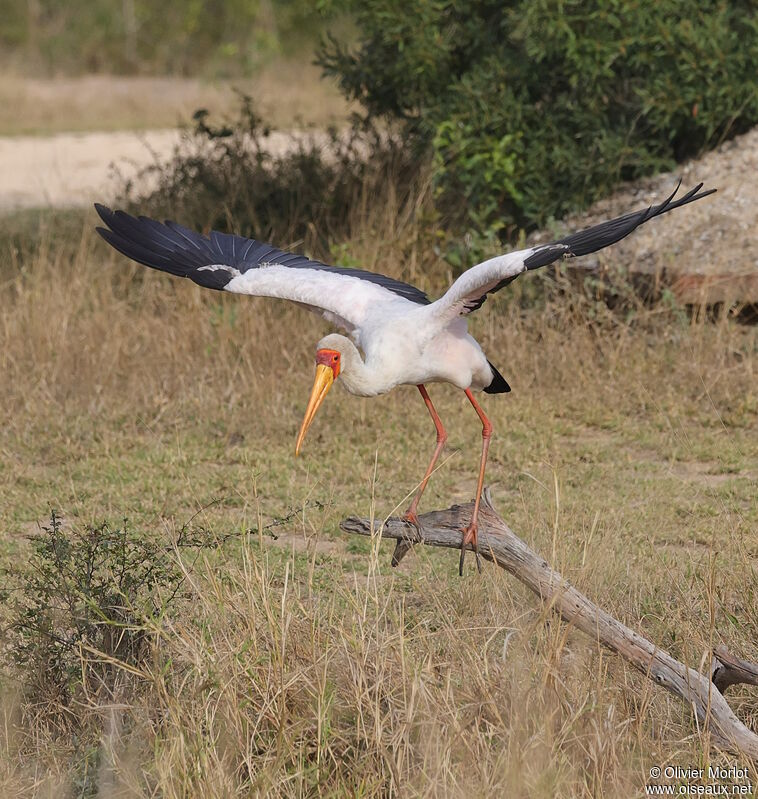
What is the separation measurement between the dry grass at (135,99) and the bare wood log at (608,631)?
13714 mm

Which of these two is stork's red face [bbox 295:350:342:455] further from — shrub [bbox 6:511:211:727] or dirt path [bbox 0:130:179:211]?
dirt path [bbox 0:130:179:211]

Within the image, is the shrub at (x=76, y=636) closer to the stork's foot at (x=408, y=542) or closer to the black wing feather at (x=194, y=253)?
the stork's foot at (x=408, y=542)

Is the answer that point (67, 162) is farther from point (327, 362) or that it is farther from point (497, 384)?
point (327, 362)

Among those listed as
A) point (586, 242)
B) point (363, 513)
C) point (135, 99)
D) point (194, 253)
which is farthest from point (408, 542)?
point (135, 99)

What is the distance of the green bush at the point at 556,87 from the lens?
7234 millimetres

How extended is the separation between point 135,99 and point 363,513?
16927 mm

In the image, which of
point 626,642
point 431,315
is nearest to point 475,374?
point 431,315

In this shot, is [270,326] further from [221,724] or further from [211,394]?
[221,724]

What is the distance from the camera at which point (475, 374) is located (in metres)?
4.92

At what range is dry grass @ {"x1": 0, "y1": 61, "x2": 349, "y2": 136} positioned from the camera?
18.5m

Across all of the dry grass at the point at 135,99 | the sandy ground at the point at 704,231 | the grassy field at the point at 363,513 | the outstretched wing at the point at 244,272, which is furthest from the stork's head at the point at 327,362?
the dry grass at the point at 135,99

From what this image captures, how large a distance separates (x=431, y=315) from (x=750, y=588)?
58.0 inches

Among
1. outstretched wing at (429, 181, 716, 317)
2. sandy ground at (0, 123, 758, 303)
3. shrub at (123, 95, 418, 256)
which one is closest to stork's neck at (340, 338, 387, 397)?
outstretched wing at (429, 181, 716, 317)

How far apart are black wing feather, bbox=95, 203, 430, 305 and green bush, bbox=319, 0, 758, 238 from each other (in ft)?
7.67
